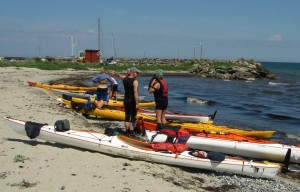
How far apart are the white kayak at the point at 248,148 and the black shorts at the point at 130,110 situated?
154 cm

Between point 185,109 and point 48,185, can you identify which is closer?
point 48,185

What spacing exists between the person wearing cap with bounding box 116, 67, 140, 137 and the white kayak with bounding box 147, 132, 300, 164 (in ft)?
5.02

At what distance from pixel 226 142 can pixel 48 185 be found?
5014mm

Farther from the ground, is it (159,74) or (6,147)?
(159,74)

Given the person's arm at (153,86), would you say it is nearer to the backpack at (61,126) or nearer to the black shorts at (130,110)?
the black shorts at (130,110)

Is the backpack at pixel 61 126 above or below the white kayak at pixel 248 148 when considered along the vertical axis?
above

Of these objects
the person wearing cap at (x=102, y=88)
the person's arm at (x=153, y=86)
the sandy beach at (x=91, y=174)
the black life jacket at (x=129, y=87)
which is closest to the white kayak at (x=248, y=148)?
the sandy beach at (x=91, y=174)

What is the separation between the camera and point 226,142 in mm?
9305

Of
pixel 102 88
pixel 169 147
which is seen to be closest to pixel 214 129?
pixel 169 147

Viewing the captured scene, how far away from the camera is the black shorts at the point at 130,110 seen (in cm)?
888

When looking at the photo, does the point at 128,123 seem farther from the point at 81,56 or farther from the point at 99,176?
the point at 81,56

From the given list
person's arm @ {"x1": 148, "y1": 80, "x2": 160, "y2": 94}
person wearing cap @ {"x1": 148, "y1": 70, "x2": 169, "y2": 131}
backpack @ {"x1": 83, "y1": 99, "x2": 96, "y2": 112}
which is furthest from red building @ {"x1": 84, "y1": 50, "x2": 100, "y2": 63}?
person's arm @ {"x1": 148, "y1": 80, "x2": 160, "y2": 94}

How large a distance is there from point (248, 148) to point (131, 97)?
127 inches

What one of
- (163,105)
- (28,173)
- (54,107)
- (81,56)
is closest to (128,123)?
(163,105)
